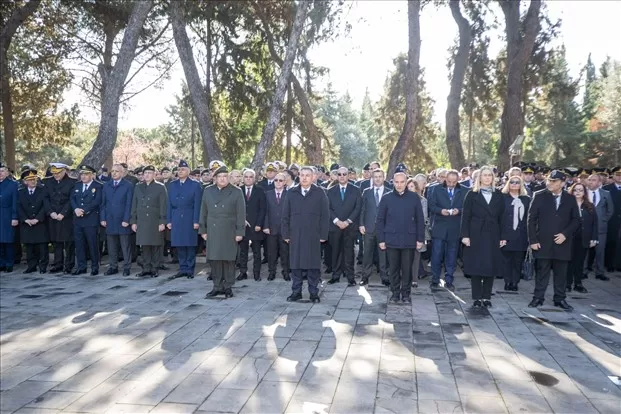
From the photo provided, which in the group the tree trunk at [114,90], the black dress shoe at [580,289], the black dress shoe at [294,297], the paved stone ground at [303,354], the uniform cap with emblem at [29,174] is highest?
the tree trunk at [114,90]

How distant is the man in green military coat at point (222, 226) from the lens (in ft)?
27.1

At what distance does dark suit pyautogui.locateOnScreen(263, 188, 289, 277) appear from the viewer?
9.98m

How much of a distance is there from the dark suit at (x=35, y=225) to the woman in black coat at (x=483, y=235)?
8.05 meters

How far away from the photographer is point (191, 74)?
18.0m

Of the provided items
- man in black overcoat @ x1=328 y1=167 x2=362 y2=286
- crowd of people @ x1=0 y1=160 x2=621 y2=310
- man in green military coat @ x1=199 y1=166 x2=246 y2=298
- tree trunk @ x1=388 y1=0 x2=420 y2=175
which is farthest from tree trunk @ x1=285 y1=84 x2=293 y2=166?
man in green military coat @ x1=199 y1=166 x2=246 y2=298

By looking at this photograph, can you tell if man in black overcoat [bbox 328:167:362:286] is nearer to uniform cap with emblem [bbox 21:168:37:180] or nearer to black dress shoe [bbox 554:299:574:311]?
black dress shoe [bbox 554:299:574:311]

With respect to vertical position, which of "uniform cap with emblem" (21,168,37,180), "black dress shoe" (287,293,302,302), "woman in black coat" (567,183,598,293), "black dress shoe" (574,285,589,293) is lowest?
"black dress shoe" (287,293,302,302)

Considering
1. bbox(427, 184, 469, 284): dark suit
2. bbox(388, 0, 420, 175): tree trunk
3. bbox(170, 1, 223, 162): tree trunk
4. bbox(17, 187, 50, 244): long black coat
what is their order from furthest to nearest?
bbox(170, 1, 223, 162): tree trunk < bbox(388, 0, 420, 175): tree trunk < bbox(17, 187, 50, 244): long black coat < bbox(427, 184, 469, 284): dark suit

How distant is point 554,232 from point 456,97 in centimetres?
1600

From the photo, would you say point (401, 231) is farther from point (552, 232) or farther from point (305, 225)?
point (552, 232)

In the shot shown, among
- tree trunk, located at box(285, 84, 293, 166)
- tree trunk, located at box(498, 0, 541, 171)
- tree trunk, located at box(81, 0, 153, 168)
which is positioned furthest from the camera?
tree trunk, located at box(285, 84, 293, 166)

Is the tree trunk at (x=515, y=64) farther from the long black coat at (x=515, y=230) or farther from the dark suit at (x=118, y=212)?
the dark suit at (x=118, y=212)

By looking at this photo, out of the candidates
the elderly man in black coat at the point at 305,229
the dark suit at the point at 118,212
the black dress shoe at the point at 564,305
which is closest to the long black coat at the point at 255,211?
the elderly man in black coat at the point at 305,229

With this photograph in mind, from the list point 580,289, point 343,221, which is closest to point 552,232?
point 580,289
